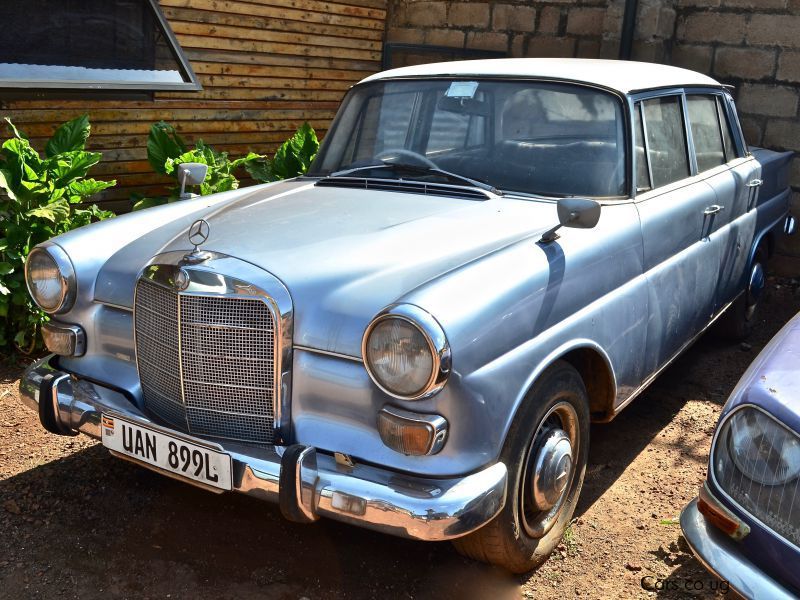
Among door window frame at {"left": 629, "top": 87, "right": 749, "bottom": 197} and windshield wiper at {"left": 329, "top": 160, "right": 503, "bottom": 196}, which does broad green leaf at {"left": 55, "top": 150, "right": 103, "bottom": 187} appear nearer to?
windshield wiper at {"left": 329, "top": 160, "right": 503, "bottom": 196}

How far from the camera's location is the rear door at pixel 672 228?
3.53 metres

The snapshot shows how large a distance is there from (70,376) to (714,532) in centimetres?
224

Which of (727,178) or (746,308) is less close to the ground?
(727,178)

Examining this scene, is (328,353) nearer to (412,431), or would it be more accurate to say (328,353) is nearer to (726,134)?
(412,431)

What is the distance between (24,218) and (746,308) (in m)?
4.37

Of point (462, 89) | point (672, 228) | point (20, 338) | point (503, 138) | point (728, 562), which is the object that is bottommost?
point (20, 338)

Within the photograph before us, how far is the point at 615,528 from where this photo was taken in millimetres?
3285

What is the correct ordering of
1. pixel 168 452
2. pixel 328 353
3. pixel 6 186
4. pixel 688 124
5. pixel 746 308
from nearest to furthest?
A: 1. pixel 328 353
2. pixel 168 452
3. pixel 688 124
4. pixel 6 186
5. pixel 746 308

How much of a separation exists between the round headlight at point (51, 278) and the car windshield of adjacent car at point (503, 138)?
129cm

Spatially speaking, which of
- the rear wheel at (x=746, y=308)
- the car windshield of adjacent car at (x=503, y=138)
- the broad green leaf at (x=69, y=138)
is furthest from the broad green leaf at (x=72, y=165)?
the rear wheel at (x=746, y=308)

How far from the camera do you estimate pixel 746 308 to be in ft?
17.4

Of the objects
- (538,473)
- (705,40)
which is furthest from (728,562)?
(705,40)

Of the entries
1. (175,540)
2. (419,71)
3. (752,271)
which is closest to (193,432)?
(175,540)

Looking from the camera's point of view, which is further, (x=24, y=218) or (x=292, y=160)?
(x=292, y=160)
